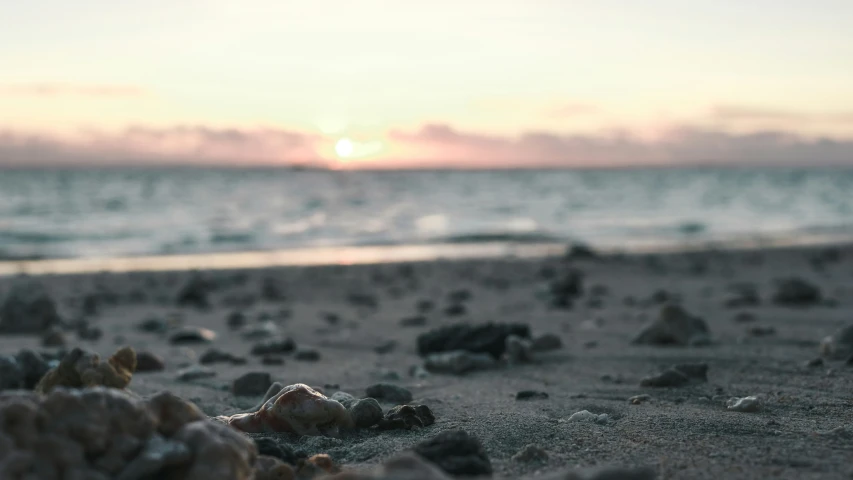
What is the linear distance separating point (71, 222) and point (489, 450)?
2353cm

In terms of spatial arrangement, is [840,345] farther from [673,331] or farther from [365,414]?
[365,414]

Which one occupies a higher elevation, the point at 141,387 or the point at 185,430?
the point at 185,430

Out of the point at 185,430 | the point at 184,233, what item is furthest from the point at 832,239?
the point at 185,430

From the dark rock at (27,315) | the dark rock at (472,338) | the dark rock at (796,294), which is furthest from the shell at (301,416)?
the dark rock at (796,294)

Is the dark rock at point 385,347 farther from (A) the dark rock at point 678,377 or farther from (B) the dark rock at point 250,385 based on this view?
(A) the dark rock at point 678,377

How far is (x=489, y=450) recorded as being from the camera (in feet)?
7.89

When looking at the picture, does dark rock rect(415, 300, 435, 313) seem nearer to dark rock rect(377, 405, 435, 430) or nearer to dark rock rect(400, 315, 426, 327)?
dark rock rect(400, 315, 426, 327)

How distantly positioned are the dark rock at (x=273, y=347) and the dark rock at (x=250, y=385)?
4.42 ft

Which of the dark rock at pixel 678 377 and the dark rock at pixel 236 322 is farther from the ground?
the dark rock at pixel 678 377

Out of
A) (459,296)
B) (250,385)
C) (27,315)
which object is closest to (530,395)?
(250,385)

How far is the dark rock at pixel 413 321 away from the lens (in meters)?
6.64

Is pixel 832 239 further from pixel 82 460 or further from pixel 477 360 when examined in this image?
pixel 82 460

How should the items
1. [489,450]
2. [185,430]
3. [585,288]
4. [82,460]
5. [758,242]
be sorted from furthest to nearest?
Result: [758,242] < [585,288] < [489,450] < [185,430] < [82,460]

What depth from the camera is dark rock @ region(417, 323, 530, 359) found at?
4.55 metres
